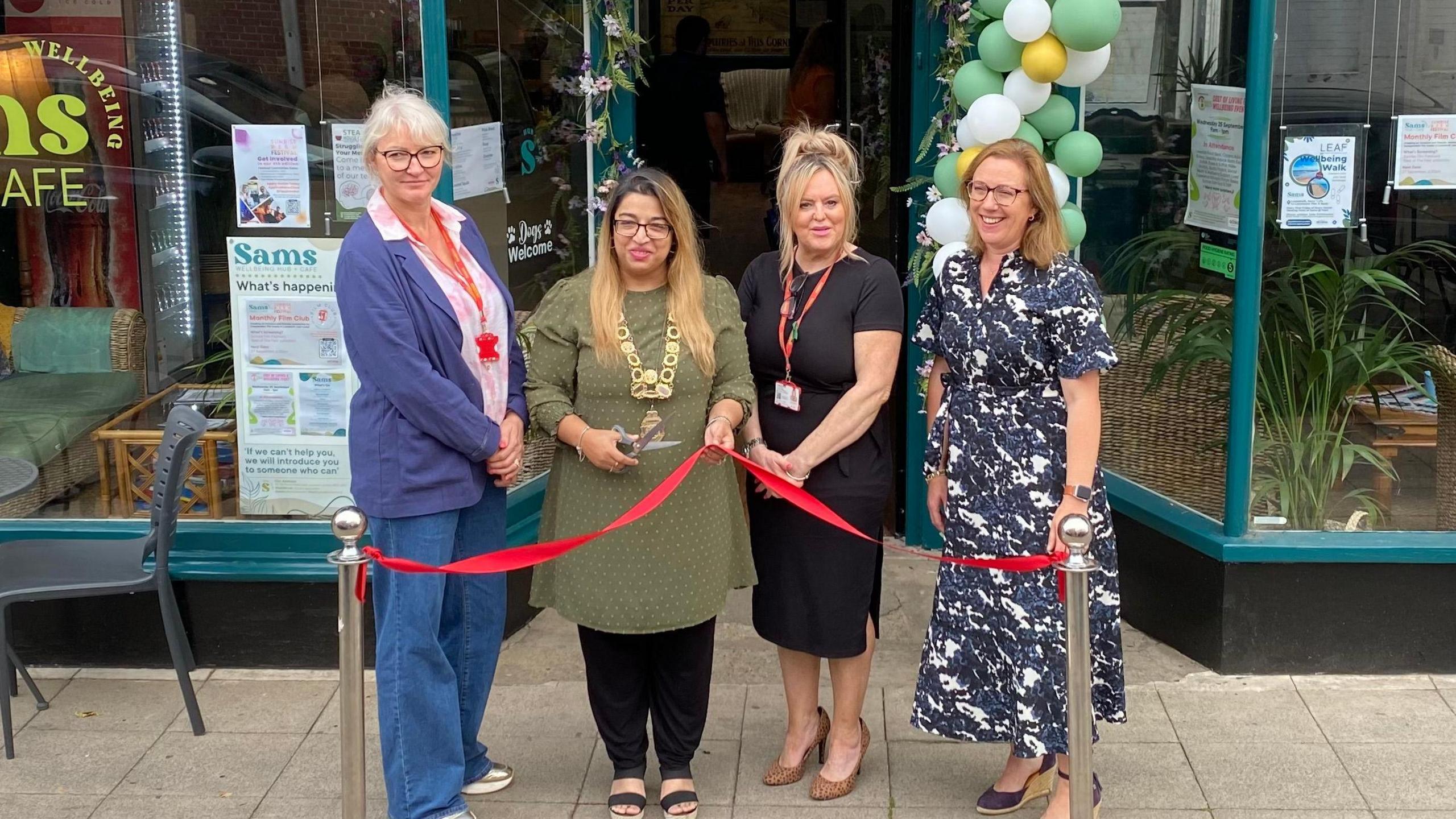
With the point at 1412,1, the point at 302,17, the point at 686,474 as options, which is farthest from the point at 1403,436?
the point at 302,17

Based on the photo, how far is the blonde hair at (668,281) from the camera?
12.3ft

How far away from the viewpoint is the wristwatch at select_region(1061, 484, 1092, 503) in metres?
3.64

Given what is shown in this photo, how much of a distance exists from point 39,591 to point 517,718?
1.41m

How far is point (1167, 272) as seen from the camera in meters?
5.20

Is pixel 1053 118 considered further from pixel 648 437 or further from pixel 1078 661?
pixel 1078 661

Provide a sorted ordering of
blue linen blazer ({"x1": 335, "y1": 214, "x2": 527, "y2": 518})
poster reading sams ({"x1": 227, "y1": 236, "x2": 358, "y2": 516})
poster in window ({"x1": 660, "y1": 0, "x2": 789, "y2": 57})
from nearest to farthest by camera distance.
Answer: blue linen blazer ({"x1": 335, "y1": 214, "x2": 527, "y2": 518}) → poster reading sams ({"x1": 227, "y1": 236, "x2": 358, "y2": 516}) → poster in window ({"x1": 660, "y1": 0, "x2": 789, "y2": 57})

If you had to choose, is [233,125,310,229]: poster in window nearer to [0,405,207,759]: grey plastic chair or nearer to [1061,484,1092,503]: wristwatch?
[0,405,207,759]: grey plastic chair

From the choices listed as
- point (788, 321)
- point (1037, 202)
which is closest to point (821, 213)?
point (788, 321)

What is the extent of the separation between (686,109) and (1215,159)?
2.91 m

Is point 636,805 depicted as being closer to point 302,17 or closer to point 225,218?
point 225,218

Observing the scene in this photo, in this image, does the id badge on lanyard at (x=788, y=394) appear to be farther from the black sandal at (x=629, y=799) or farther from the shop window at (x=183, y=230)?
the shop window at (x=183, y=230)

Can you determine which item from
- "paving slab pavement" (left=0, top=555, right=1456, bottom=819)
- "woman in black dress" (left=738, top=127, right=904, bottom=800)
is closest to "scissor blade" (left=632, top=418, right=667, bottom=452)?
"woman in black dress" (left=738, top=127, right=904, bottom=800)

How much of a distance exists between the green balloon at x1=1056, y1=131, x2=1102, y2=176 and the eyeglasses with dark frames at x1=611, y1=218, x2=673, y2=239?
1.59 metres

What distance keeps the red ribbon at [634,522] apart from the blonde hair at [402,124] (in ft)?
3.19
